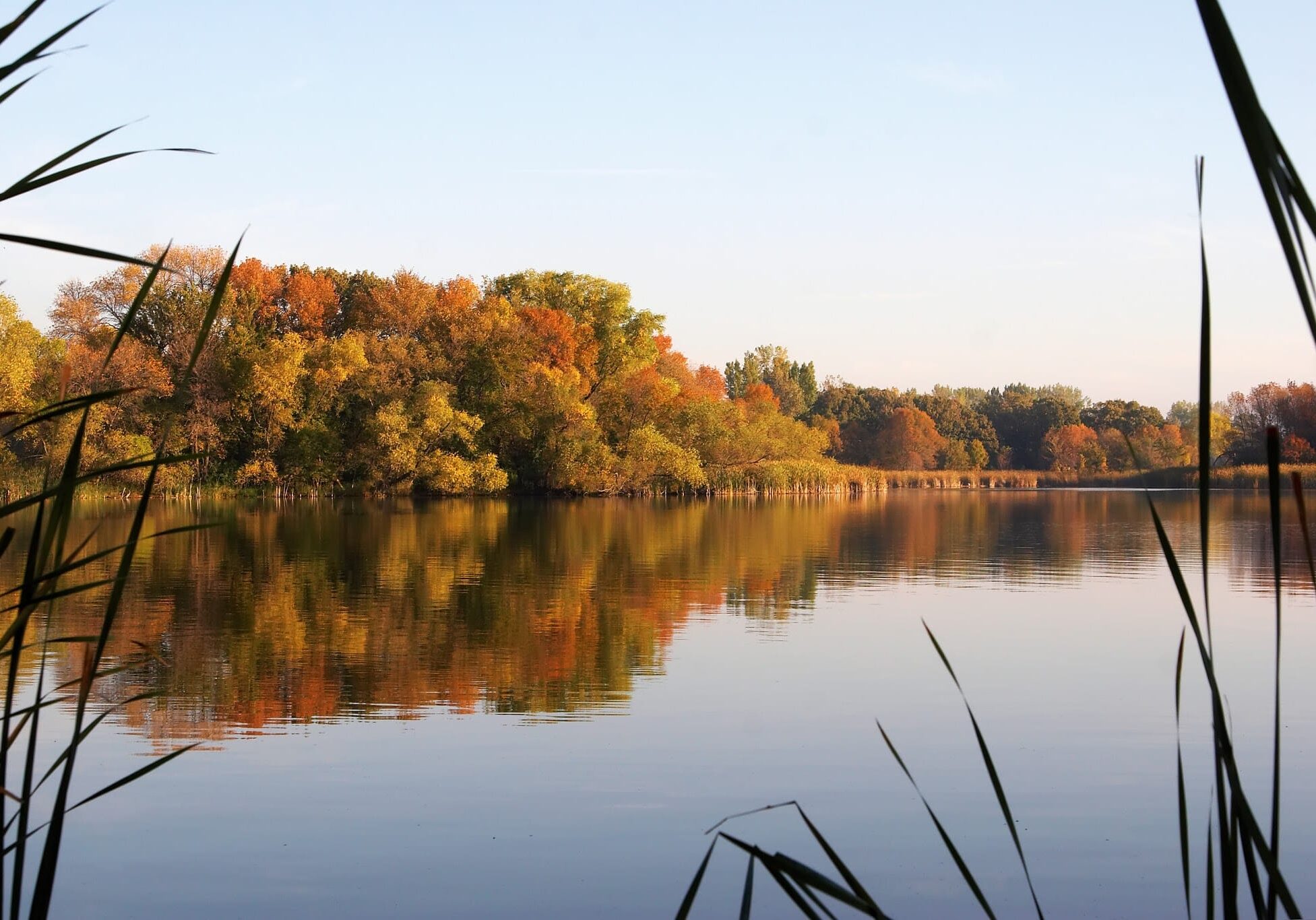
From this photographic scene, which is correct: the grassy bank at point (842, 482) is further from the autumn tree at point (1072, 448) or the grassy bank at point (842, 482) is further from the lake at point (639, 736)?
the lake at point (639, 736)

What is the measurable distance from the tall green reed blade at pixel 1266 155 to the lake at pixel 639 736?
1.17 m

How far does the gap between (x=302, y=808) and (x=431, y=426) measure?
34.3 metres

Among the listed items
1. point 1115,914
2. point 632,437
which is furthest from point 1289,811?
point 632,437

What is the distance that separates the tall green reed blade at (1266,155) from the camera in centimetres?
72

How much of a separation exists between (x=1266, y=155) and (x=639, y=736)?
24.1 feet

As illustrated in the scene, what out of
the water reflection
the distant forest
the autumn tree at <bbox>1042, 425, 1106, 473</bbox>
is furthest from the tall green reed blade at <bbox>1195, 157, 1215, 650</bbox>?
the autumn tree at <bbox>1042, 425, 1106, 473</bbox>

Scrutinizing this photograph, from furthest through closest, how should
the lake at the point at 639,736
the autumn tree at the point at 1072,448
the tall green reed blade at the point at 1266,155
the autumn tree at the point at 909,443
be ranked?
the autumn tree at the point at 909,443, the autumn tree at the point at 1072,448, the lake at the point at 639,736, the tall green reed blade at the point at 1266,155

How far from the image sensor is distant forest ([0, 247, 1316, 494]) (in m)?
37.5

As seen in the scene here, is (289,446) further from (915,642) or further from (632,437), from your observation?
(915,642)

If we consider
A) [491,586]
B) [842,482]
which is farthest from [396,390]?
[491,586]

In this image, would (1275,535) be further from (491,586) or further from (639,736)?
(491,586)

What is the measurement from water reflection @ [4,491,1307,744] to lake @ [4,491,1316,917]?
0.06 metres

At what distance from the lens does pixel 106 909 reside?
4.98 metres

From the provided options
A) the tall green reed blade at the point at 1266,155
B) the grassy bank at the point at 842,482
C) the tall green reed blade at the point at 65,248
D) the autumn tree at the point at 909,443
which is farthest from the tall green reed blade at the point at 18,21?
the autumn tree at the point at 909,443
